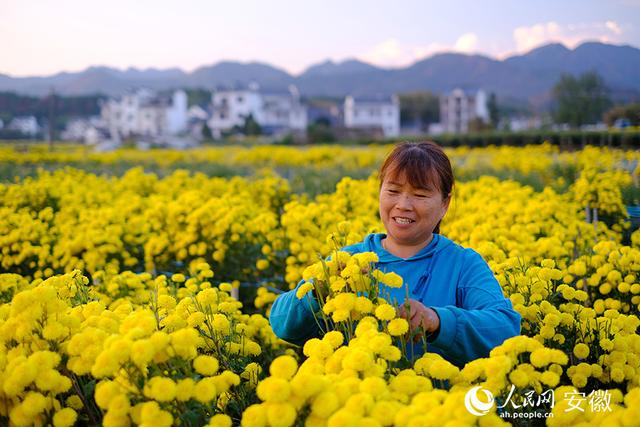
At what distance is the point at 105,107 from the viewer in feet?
299

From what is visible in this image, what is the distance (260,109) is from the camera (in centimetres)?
7588

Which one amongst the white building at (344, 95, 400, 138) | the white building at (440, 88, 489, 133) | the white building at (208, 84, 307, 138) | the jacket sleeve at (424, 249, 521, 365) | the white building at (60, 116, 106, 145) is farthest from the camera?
the white building at (440, 88, 489, 133)

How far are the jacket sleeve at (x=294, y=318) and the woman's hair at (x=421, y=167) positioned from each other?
549 millimetres

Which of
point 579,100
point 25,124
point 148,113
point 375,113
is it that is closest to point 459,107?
point 375,113

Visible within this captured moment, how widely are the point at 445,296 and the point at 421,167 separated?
1.55 ft

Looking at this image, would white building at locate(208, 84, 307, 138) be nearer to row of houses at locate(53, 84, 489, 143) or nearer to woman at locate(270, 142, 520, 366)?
row of houses at locate(53, 84, 489, 143)

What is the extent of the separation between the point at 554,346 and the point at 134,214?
14.5 feet

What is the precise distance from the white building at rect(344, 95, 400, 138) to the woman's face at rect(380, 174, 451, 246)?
240 ft

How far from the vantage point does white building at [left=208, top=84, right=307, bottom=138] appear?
74688mm

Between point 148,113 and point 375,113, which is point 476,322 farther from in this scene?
point 148,113

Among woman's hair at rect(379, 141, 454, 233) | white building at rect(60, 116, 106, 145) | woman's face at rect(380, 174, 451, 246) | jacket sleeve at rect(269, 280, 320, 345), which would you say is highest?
white building at rect(60, 116, 106, 145)

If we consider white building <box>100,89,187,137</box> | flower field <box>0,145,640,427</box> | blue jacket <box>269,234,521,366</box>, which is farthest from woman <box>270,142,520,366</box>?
white building <box>100,89,187,137</box>

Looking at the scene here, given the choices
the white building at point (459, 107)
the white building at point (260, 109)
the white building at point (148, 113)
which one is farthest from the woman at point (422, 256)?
the white building at point (459, 107)

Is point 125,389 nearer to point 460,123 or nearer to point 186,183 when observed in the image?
point 186,183
